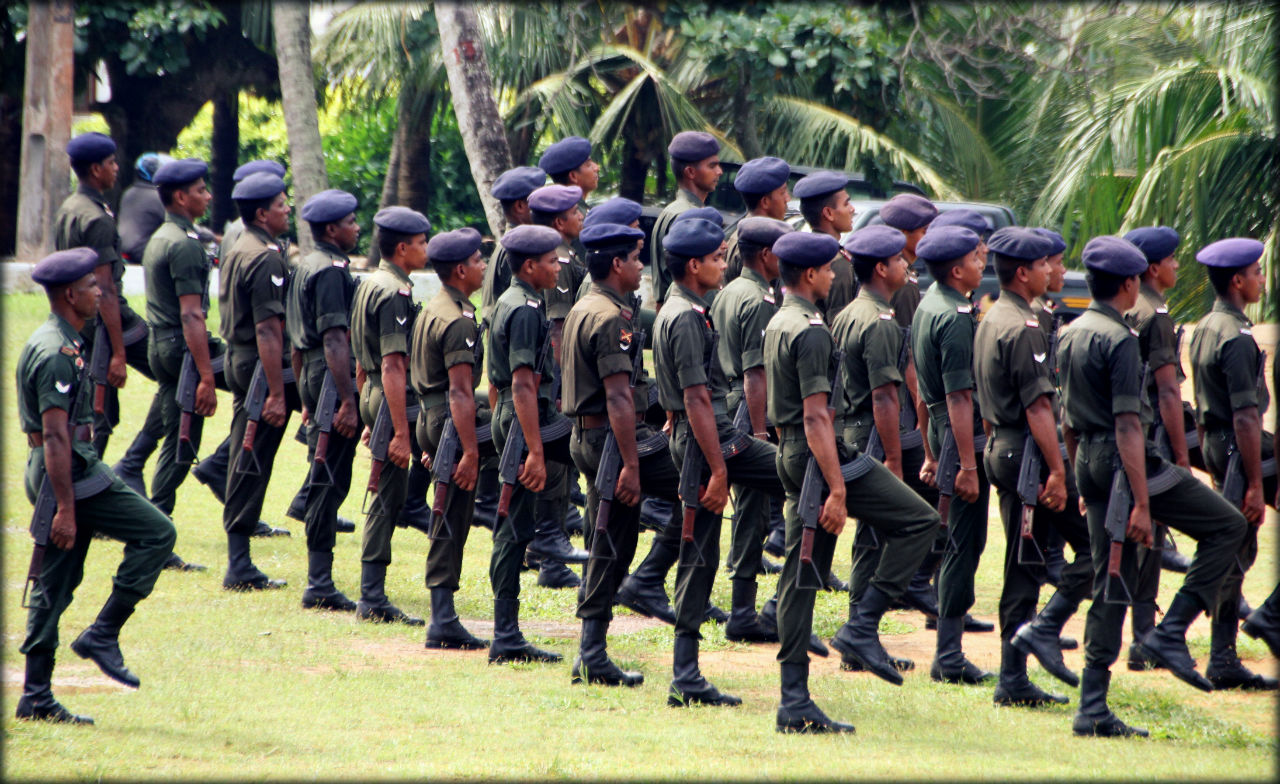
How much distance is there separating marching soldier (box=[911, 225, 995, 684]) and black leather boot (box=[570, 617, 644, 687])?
148 centimetres

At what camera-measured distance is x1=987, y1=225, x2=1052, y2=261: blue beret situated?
20.6ft

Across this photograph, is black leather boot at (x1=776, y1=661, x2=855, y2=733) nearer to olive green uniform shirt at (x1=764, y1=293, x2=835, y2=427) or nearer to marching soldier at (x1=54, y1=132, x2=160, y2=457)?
olive green uniform shirt at (x1=764, y1=293, x2=835, y2=427)

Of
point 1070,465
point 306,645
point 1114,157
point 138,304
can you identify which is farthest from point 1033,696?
point 138,304

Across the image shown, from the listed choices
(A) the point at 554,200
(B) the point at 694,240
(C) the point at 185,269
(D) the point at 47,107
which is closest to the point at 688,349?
(B) the point at 694,240

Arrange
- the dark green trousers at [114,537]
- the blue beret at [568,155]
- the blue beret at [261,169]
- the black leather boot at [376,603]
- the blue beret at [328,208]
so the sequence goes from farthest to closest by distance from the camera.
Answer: the blue beret at [261,169], the blue beret at [568,155], the blue beret at [328,208], the black leather boot at [376,603], the dark green trousers at [114,537]

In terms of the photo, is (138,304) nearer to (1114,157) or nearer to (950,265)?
(1114,157)

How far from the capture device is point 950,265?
6641 millimetres

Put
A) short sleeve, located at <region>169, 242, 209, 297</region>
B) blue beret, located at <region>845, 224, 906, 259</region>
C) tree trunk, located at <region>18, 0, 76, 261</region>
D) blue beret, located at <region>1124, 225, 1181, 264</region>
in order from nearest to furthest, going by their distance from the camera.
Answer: blue beret, located at <region>845, 224, 906, 259</region> < blue beret, located at <region>1124, 225, 1181, 264</region> < short sleeve, located at <region>169, 242, 209, 297</region> < tree trunk, located at <region>18, 0, 76, 261</region>

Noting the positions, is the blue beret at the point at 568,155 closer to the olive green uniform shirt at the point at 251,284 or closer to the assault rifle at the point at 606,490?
the olive green uniform shirt at the point at 251,284

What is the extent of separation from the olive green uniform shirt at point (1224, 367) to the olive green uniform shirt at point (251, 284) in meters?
4.91

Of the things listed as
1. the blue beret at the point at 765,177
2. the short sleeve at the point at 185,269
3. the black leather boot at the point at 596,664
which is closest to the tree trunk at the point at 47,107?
the short sleeve at the point at 185,269

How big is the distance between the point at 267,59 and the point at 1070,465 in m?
16.2

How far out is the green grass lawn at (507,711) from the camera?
202 inches

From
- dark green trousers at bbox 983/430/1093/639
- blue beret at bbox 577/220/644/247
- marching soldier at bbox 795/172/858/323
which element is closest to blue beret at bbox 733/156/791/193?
marching soldier at bbox 795/172/858/323
